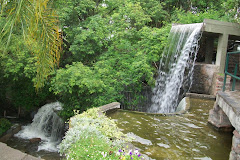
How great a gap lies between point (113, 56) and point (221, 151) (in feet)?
21.3

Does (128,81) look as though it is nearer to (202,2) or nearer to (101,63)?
(101,63)

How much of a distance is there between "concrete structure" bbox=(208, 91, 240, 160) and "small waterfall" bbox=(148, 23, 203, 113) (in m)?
3.70

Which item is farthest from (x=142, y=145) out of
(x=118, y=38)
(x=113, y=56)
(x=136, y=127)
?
(x=118, y=38)

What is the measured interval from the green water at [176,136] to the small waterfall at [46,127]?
16.0 feet

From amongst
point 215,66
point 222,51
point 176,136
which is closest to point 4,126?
point 176,136

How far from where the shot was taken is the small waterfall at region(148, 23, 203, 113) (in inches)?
339

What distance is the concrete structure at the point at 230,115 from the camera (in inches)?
120

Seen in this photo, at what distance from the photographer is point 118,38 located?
396 inches

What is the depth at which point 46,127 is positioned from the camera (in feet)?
33.6

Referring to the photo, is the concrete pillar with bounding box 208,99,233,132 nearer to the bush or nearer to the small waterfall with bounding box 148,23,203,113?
the bush

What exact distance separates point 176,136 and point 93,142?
2.14 m

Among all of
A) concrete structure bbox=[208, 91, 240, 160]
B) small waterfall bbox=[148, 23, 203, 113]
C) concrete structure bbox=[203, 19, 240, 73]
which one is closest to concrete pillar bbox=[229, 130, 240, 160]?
concrete structure bbox=[208, 91, 240, 160]

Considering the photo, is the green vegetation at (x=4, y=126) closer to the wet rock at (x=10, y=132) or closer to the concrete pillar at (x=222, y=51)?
the wet rock at (x=10, y=132)

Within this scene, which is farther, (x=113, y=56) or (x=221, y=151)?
(x=113, y=56)
